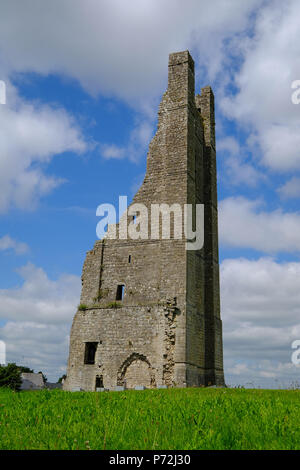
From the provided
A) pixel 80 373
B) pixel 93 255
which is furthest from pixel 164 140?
pixel 80 373

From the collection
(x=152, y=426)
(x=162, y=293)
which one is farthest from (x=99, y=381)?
(x=152, y=426)

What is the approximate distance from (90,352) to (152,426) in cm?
1449

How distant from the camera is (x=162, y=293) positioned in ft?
57.5

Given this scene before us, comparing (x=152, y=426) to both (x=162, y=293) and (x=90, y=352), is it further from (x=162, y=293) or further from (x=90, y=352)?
(x=90, y=352)

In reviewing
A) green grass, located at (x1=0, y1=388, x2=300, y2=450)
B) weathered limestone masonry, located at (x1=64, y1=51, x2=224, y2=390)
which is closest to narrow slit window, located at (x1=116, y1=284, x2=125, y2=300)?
weathered limestone masonry, located at (x1=64, y1=51, x2=224, y2=390)

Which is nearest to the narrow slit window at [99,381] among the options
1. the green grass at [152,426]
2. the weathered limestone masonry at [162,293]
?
the weathered limestone masonry at [162,293]

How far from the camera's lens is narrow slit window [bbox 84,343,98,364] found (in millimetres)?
18269

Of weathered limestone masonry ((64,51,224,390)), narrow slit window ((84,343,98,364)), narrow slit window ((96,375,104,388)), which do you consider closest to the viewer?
weathered limestone masonry ((64,51,224,390))

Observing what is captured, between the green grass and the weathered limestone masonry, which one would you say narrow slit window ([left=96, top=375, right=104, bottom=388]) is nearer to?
the weathered limestone masonry

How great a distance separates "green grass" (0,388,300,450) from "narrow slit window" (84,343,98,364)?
40.0ft

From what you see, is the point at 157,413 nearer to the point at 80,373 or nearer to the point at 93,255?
the point at 80,373

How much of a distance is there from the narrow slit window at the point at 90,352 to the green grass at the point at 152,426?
12177mm

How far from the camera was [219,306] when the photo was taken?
2056cm

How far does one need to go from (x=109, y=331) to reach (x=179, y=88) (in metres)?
11.8
